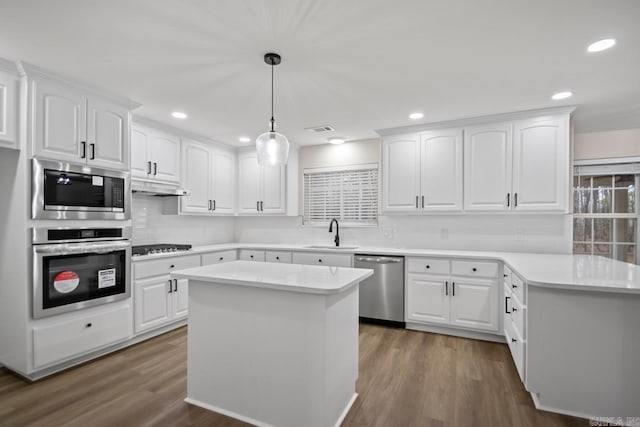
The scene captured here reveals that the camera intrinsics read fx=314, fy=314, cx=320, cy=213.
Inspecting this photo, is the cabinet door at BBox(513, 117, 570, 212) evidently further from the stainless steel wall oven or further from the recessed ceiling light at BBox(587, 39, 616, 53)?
the stainless steel wall oven

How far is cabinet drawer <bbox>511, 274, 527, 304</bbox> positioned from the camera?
2227 mm

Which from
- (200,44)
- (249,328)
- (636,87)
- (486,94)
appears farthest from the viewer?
(486,94)

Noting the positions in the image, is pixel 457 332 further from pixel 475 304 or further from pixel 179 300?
pixel 179 300

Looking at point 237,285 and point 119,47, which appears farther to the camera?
point 119,47

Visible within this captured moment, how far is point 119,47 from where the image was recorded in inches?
82.7

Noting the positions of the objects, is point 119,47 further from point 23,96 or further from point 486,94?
point 486,94

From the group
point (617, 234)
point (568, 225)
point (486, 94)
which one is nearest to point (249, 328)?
point (486, 94)

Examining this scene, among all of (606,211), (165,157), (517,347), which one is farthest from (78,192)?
(606,211)

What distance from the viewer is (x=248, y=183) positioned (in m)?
4.95

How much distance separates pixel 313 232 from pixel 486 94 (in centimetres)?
291

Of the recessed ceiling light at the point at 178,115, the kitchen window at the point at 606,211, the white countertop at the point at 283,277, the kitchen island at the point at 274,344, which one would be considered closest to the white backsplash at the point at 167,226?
the recessed ceiling light at the point at 178,115

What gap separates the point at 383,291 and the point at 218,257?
2.16 m

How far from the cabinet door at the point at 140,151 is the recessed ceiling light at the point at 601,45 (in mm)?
4038

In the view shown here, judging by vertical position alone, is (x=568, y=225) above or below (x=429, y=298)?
above
